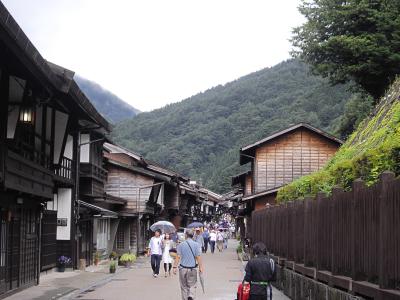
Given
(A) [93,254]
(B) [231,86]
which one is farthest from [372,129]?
(B) [231,86]

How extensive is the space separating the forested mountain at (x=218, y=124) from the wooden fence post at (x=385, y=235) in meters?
93.4

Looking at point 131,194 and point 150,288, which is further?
point 131,194

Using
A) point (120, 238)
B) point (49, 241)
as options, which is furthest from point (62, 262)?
point (120, 238)

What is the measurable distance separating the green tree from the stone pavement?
15155mm

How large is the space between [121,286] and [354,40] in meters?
21.2

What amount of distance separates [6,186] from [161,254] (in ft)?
39.2

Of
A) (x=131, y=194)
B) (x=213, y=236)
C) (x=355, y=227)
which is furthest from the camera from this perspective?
(x=213, y=236)

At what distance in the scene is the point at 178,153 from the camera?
12000cm

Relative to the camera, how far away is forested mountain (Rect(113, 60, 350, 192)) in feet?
371

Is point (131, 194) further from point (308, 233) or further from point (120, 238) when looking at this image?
point (308, 233)

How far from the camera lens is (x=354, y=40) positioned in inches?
1396

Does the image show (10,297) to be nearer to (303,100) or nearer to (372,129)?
(372,129)

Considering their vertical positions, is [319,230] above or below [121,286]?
above

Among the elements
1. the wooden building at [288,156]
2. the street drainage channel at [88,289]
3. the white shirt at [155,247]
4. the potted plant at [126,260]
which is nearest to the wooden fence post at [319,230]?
the street drainage channel at [88,289]
